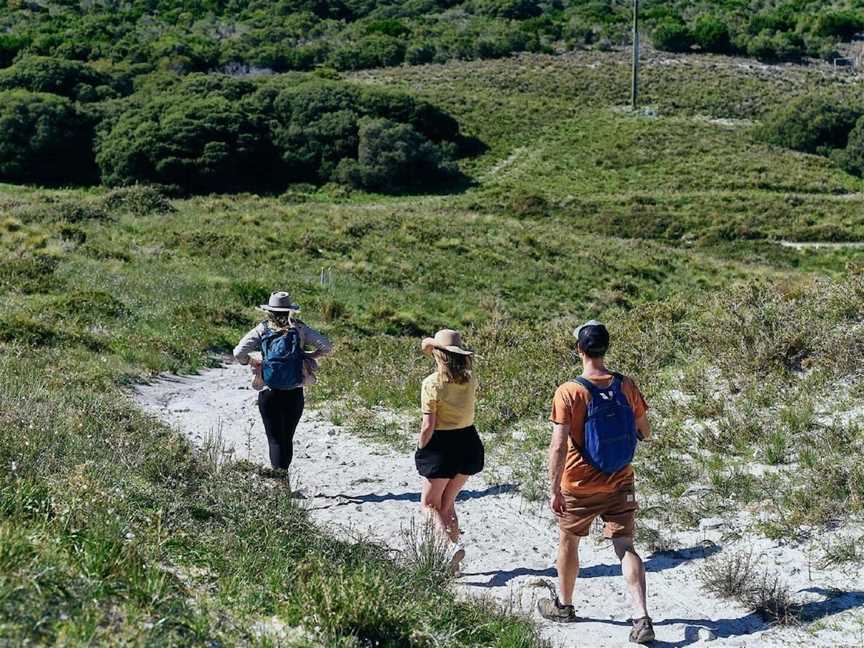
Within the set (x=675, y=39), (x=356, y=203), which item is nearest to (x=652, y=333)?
(x=356, y=203)

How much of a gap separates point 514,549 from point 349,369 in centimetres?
580

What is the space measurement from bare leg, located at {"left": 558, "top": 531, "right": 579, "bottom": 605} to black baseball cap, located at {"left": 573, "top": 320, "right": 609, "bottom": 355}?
104 cm

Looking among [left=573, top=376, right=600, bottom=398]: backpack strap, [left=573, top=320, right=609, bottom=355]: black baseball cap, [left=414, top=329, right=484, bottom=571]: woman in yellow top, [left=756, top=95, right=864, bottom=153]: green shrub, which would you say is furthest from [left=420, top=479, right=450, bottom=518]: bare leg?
[left=756, top=95, right=864, bottom=153]: green shrub

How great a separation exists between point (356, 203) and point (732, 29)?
52486 millimetres

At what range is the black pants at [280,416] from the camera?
7.25 m

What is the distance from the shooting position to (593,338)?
4.93 metres

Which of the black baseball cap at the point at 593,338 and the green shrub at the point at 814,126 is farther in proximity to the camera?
the green shrub at the point at 814,126

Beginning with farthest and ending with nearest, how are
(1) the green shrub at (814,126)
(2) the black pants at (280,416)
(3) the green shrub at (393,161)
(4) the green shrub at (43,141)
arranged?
(1) the green shrub at (814,126) → (3) the green shrub at (393,161) → (4) the green shrub at (43,141) → (2) the black pants at (280,416)

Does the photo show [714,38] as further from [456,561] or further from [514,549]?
[456,561]

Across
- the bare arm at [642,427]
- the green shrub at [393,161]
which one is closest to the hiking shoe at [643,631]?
the bare arm at [642,427]

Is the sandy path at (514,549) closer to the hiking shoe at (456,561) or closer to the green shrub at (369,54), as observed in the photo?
the hiking shoe at (456,561)

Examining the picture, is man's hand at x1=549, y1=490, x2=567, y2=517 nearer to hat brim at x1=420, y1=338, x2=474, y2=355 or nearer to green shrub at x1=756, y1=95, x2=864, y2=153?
hat brim at x1=420, y1=338, x2=474, y2=355

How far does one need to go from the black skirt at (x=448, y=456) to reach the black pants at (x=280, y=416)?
163 centimetres

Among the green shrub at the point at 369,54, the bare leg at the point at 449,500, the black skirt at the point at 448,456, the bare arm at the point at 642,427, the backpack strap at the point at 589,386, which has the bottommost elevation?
the bare leg at the point at 449,500
